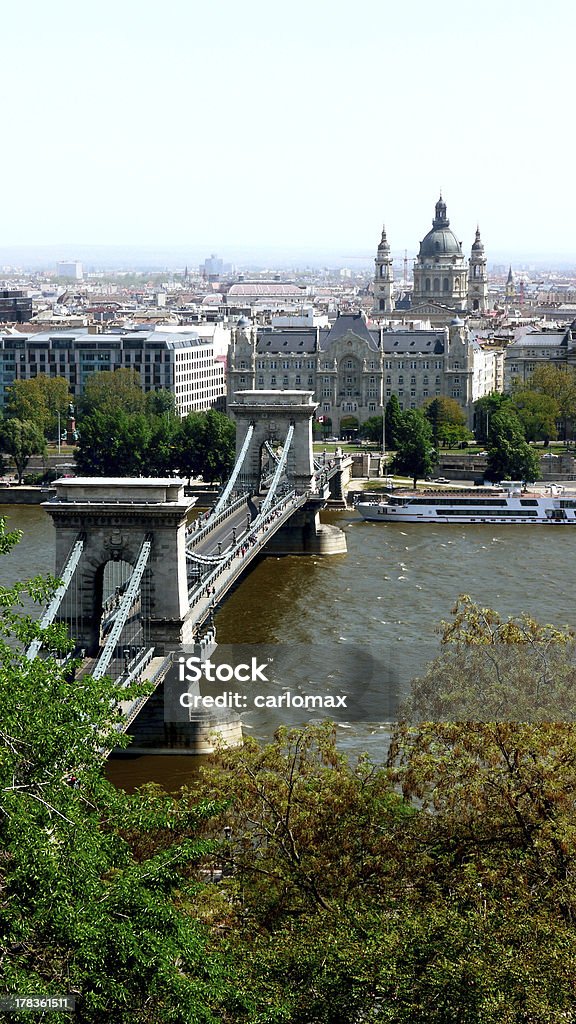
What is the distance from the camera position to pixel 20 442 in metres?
70.1

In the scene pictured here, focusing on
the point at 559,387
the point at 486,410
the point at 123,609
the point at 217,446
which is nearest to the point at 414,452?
the point at 217,446

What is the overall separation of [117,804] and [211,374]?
7351 centimetres

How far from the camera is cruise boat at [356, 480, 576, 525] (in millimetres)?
62281

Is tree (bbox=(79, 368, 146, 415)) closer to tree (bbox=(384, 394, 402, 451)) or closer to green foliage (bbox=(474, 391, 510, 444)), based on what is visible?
tree (bbox=(384, 394, 402, 451))

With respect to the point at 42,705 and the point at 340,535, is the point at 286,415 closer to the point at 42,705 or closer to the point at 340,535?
the point at 340,535

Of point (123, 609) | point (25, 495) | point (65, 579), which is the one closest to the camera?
point (123, 609)

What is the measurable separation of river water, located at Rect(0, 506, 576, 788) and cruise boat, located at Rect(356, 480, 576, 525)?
35.8 inches

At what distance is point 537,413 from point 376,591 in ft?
117

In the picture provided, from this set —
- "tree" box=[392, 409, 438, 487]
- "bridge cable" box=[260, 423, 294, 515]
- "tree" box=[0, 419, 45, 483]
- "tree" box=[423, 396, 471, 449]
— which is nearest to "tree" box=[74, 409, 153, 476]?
"tree" box=[0, 419, 45, 483]

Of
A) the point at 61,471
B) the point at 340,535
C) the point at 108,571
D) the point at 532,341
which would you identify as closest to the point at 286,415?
the point at 340,535

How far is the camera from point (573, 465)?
73250 mm

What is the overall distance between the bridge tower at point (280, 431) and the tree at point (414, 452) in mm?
9967

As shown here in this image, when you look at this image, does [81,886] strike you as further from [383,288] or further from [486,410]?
[383,288]

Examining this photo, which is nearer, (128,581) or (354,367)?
(128,581)
